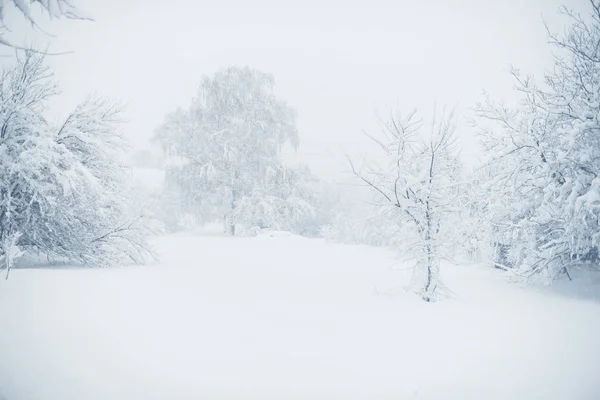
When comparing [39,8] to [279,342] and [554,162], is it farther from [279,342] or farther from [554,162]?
[554,162]

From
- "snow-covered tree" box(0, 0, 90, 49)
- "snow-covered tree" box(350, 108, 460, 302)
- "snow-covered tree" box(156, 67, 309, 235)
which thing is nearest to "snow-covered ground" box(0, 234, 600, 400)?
"snow-covered tree" box(350, 108, 460, 302)

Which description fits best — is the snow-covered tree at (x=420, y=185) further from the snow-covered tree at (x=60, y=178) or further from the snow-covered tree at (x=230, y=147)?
the snow-covered tree at (x=230, y=147)

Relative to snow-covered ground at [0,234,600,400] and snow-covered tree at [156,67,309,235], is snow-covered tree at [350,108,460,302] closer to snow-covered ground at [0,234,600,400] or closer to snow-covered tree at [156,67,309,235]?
snow-covered ground at [0,234,600,400]

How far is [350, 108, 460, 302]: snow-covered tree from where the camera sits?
5.16 metres

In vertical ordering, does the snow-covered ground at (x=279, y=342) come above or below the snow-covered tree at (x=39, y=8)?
below

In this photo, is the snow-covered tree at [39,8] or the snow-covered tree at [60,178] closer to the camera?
the snow-covered tree at [39,8]

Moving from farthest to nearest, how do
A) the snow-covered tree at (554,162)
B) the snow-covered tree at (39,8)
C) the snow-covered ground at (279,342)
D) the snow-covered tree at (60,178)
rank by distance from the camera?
the snow-covered tree at (60,178) < the snow-covered tree at (554,162) < the snow-covered ground at (279,342) < the snow-covered tree at (39,8)

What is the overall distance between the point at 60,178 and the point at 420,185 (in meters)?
6.09

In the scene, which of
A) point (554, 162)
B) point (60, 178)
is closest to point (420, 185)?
point (554, 162)

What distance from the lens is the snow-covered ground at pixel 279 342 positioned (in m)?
2.65

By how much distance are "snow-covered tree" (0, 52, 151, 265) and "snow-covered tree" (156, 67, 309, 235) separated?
9393 millimetres

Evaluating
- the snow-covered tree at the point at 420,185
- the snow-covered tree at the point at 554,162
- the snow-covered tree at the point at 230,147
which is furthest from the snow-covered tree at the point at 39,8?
the snow-covered tree at the point at 230,147

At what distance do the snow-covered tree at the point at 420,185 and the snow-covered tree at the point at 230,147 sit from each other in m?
11.6

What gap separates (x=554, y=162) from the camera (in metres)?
5.04
